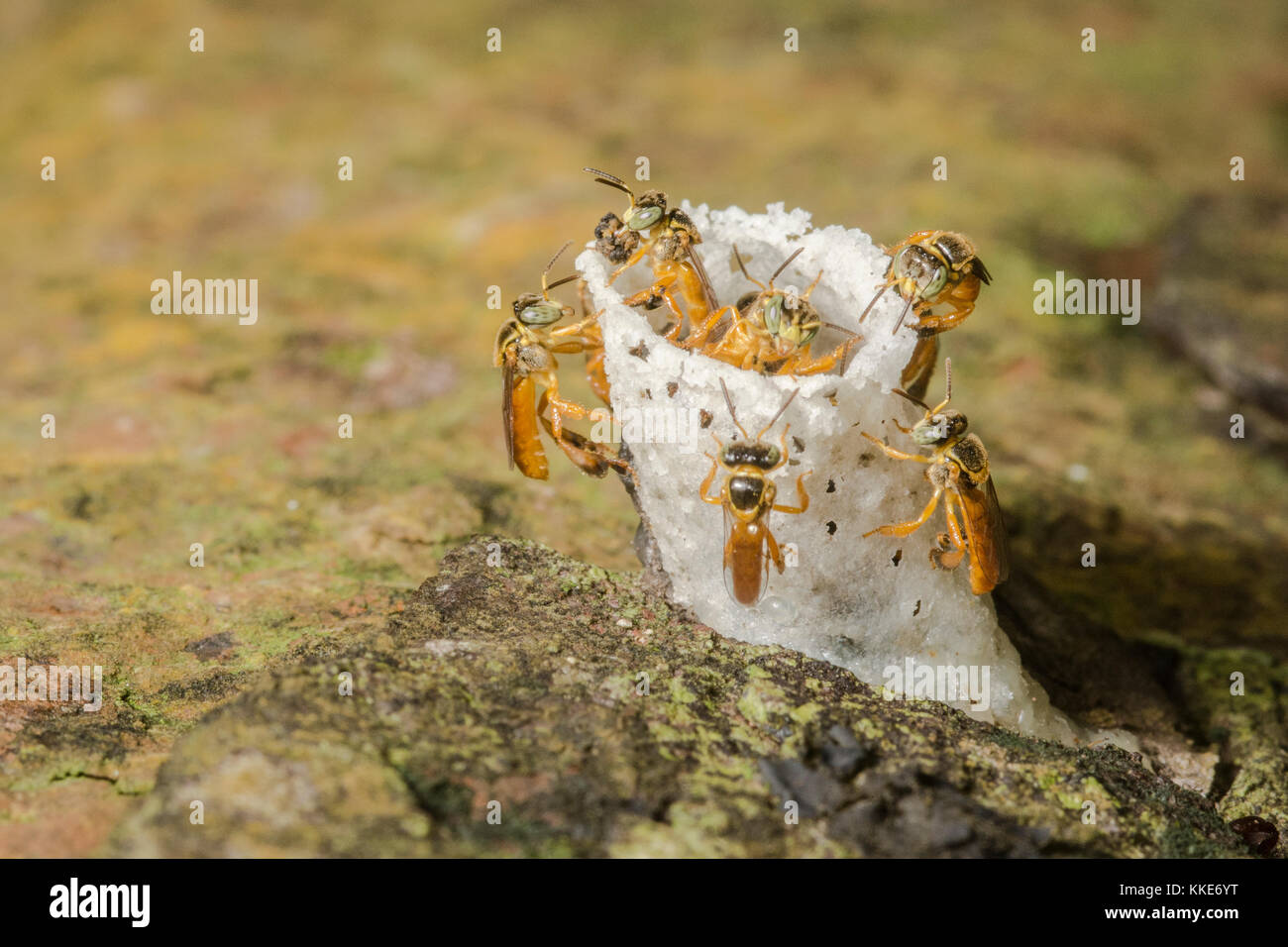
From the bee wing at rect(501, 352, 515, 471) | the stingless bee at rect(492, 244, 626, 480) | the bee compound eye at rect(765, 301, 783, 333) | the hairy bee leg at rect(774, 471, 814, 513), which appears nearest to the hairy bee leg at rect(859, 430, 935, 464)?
the hairy bee leg at rect(774, 471, 814, 513)

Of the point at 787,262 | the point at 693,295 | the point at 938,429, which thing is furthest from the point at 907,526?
the point at 693,295

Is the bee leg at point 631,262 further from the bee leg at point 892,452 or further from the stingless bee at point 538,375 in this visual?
the bee leg at point 892,452

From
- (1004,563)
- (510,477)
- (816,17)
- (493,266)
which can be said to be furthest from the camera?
(816,17)

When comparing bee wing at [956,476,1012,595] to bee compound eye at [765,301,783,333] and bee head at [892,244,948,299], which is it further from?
bee compound eye at [765,301,783,333]

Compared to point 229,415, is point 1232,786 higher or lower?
lower

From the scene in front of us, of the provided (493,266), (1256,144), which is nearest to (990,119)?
(1256,144)

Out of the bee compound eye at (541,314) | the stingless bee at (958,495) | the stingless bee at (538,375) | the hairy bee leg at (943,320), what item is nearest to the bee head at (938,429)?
the stingless bee at (958,495)

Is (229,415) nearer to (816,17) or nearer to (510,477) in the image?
(510,477)
